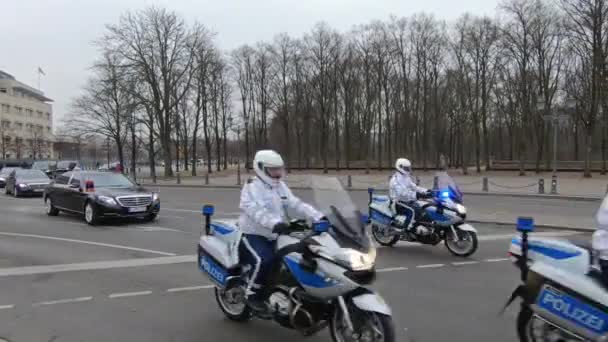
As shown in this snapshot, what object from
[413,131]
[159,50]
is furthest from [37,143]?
[413,131]

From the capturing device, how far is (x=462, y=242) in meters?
9.10

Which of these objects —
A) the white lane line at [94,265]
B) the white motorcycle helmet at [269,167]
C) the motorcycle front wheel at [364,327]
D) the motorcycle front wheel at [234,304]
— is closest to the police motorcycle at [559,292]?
the motorcycle front wheel at [364,327]

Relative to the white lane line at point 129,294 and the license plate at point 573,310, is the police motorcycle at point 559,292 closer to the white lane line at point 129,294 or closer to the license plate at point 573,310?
the license plate at point 573,310

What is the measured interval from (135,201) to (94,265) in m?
5.51

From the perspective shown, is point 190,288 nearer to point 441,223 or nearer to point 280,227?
point 280,227

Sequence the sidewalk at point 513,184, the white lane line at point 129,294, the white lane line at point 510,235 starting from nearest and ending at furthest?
the white lane line at point 129,294 < the white lane line at point 510,235 < the sidewalk at point 513,184

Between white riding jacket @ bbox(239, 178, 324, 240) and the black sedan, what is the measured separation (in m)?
9.62

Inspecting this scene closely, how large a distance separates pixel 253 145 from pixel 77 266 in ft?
207

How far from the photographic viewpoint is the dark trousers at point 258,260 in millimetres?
4727

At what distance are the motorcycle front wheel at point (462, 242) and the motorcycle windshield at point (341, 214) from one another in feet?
16.5

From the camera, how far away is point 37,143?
9225cm

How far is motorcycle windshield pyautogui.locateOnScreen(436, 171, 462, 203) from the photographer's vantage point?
31.0 ft

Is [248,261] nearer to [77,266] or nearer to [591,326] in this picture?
[591,326]

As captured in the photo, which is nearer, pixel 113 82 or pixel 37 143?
pixel 113 82
